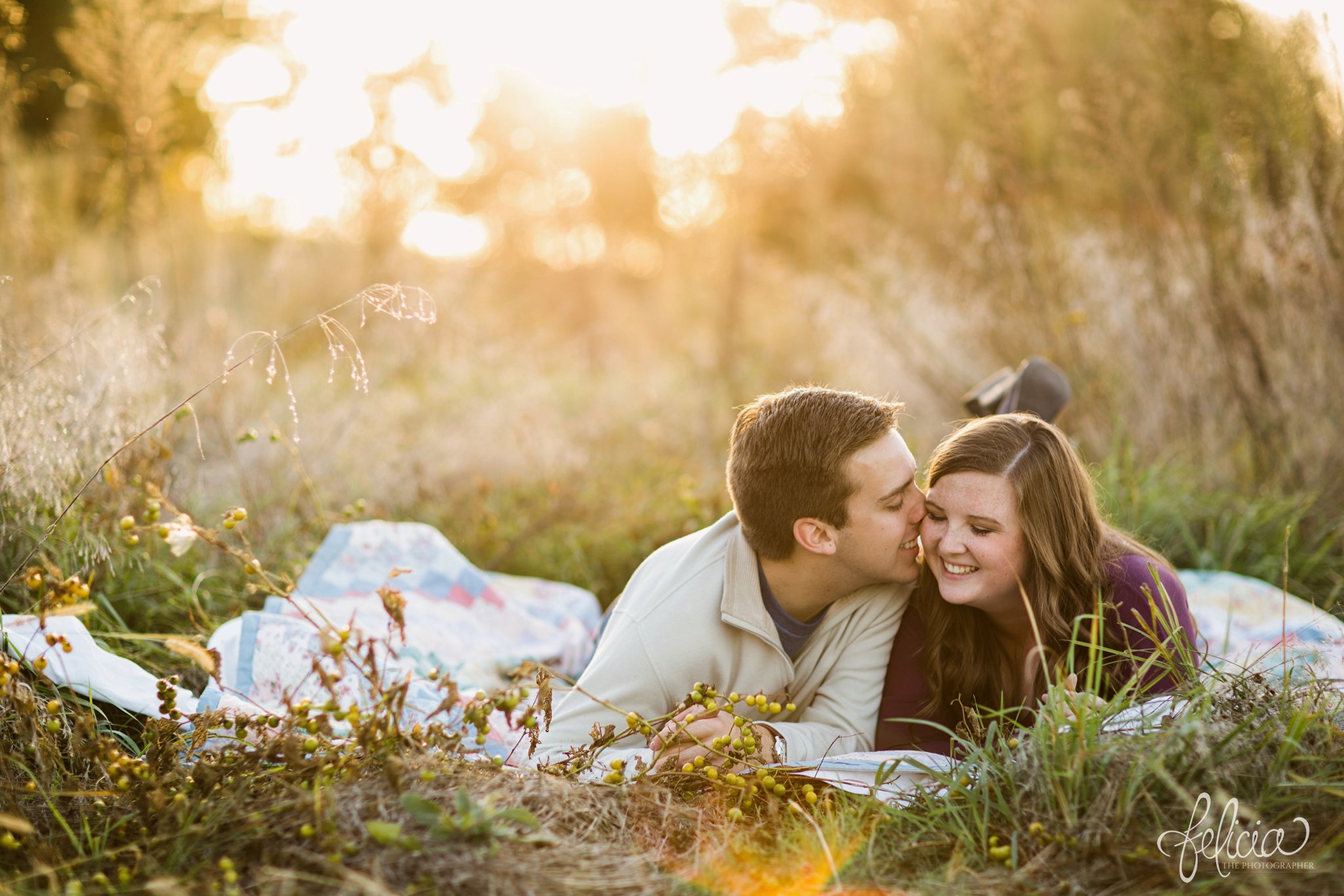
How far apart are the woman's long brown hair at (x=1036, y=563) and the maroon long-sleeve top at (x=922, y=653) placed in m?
0.03

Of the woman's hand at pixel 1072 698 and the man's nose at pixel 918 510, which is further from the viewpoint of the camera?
the man's nose at pixel 918 510

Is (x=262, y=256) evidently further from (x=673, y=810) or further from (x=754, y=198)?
(x=673, y=810)

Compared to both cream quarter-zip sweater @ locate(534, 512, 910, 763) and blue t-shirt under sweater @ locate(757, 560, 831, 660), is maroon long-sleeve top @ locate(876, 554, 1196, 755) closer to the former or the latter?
cream quarter-zip sweater @ locate(534, 512, 910, 763)

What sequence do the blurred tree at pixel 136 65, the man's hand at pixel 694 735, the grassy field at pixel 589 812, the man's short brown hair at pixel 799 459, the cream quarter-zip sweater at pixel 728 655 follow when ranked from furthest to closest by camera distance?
the blurred tree at pixel 136 65 < the man's short brown hair at pixel 799 459 < the cream quarter-zip sweater at pixel 728 655 < the man's hand at pixel 694 735 < the grassy field at pixel 589 812

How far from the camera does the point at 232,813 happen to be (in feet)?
6.07

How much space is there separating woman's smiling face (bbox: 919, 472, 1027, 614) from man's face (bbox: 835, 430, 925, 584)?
118mm

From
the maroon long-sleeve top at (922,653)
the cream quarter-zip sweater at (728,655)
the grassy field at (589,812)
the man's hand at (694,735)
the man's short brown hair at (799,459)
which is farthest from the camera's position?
the man's short brown hair at (799,459)

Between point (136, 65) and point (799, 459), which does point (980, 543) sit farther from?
point (136, 65)

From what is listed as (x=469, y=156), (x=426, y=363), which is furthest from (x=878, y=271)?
(x=469, y=156)

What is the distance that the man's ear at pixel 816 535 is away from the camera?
2805 mm

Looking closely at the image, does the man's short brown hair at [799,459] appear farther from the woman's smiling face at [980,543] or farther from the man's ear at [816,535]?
the woman's smiling face at [980,543]

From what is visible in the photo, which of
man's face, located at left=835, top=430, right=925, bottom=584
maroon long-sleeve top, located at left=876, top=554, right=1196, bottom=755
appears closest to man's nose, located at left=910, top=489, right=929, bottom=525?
man's face, located at left=835, top=430, right=925, bottom=584

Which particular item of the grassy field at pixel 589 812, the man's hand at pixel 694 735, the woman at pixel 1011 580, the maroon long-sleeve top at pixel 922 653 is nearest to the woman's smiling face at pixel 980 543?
the woman at pixel 1011 580

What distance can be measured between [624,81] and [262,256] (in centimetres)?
714
